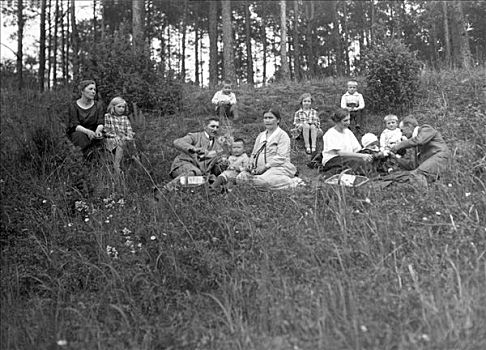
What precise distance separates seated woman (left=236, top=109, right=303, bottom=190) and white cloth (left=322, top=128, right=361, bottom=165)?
21.4 inches

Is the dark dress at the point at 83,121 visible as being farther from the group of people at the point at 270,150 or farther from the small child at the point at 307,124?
the small child at the point at 307,124

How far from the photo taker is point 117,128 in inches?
296

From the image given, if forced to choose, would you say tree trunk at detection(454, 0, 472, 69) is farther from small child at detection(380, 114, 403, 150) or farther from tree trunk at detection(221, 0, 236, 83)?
small child at detection(380, 114, 403, 150)

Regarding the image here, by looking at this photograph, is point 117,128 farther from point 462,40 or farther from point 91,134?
point 462,40

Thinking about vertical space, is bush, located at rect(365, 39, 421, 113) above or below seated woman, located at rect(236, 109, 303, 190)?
above

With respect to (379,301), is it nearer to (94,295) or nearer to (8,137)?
(94,295)

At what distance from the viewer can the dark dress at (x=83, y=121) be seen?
7.17 meters

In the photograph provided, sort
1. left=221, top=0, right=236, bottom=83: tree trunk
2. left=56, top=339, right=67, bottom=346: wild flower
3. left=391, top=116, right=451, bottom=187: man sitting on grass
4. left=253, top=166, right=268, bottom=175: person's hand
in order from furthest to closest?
left=221, top=0, right=236, bottom=83: tree trunk < left=253, top=166, right=268, bottom=175: person's hand < left=391, top=116, right=451, bottom=187: man sitting on grass < left=56, top=339, right=67, bottom=346: wild flower

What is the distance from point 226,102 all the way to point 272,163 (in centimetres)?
358

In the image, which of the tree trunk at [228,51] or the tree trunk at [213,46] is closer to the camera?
the tree trunk at [228,51]

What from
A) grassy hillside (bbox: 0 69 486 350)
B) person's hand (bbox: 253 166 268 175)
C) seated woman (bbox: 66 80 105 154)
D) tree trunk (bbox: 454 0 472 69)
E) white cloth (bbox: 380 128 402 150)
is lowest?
grassy hillside (bbox: 0 69 486 350)

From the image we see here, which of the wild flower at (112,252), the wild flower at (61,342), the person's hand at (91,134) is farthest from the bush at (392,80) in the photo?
the wild flower at (61,342)

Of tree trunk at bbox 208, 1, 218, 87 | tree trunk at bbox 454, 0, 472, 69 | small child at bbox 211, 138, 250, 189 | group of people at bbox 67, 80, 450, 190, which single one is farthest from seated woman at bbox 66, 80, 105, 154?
tree trunk at bbox 208, 1, 218, 87

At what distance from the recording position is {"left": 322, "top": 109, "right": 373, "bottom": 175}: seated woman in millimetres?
6562
